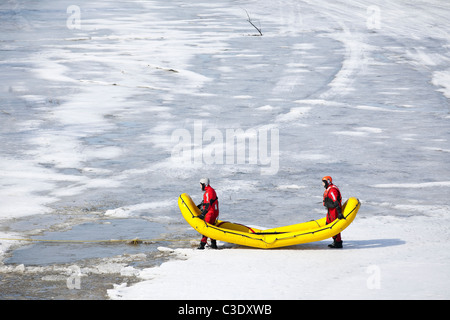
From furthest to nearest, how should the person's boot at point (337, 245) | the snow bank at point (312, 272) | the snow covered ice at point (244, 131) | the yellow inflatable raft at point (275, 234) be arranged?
the person's boot at point (337, 245) → the yellow inflatable raft at point (275, 234) → the snow covered ice at point (244, 131) → the snow bank at point (312, 272)

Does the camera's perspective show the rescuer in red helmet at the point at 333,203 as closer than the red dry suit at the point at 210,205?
Yes

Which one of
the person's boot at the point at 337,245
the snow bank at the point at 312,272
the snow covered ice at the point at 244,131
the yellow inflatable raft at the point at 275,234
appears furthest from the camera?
the person's boot at the point at 337,245

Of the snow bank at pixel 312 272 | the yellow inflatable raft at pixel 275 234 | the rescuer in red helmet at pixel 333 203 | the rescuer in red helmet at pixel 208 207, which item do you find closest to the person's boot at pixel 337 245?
the rescuer in red helmet at pixel 333 203

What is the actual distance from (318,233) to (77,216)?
5007 mm

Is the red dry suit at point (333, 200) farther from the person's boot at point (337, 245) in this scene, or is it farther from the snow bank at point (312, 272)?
the snow bank at point (312, 272)

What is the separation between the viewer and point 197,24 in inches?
1529

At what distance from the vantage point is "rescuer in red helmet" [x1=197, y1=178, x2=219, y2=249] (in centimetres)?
1158

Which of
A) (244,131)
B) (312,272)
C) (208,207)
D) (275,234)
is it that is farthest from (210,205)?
(244,131)

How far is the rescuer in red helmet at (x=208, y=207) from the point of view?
1158 centimetres

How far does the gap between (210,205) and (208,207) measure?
54mm

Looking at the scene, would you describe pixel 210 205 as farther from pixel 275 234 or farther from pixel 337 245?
pixel 337 245

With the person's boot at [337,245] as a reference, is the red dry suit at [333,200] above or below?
above

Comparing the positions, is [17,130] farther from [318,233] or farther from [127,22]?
[127,22]
